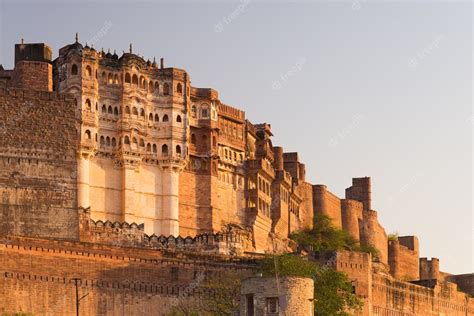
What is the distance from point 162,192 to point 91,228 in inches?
300

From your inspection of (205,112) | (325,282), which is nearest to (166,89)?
(205,112)

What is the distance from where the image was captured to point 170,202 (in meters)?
75.7

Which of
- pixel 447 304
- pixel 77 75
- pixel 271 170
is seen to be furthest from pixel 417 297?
pixel 77 75

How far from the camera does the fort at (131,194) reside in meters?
62.6

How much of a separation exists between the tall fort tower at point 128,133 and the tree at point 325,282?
1184 centimetres

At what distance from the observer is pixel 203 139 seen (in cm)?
7938

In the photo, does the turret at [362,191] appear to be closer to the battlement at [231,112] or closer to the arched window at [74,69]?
the battlement at [231,112]

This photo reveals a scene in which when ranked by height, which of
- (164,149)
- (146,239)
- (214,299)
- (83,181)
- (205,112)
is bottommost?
(214,299)

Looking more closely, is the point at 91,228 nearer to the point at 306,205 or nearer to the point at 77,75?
the point at 77,75

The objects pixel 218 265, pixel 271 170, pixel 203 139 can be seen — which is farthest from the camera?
pixel 271 170

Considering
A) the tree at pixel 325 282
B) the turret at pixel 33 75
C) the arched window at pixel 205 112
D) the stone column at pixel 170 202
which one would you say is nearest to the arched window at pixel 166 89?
the arched window at pixel 205 112

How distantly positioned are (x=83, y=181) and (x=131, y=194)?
132 inches

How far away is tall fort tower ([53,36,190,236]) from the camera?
73375 mm

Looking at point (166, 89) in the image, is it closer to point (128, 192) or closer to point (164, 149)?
point (164, 149)
